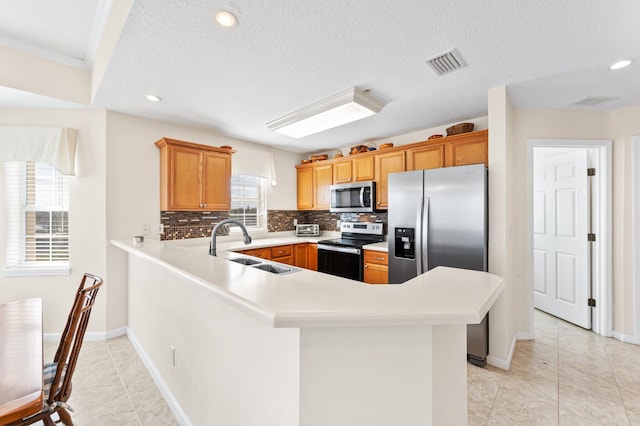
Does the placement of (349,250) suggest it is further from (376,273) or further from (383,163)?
(383,163)

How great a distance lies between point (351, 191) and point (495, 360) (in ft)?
8.36

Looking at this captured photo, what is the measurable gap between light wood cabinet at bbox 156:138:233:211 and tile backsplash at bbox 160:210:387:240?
0.90 feet

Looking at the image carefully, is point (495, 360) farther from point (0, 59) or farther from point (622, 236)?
point (0, 59)

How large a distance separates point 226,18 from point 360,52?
0.86m

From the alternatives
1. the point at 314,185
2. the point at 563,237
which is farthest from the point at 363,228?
the point at 563,237

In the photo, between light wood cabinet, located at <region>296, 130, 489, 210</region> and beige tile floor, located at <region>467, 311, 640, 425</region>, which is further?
light wood cabinet, located at <region>296, 130, 489, 210</region>

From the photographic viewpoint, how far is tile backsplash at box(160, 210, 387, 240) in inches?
134

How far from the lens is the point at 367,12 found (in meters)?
1.49

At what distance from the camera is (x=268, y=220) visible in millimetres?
4566

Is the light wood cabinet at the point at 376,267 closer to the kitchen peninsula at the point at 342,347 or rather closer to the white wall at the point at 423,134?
the white wall at the point at 423,134

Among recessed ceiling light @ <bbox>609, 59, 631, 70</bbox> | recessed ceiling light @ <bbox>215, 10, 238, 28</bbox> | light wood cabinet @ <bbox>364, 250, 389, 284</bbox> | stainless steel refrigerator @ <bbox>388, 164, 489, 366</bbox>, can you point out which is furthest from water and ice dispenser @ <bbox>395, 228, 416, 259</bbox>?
recessed ceiling light @ <bbox>215, 10, 238, 28</bbox>

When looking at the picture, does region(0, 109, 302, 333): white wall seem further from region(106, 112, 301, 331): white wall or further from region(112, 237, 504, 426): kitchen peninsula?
region(112, 237, 504, 426): kitchen peninsula

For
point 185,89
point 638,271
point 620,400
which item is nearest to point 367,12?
point 185,89

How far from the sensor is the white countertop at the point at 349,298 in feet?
2.63
